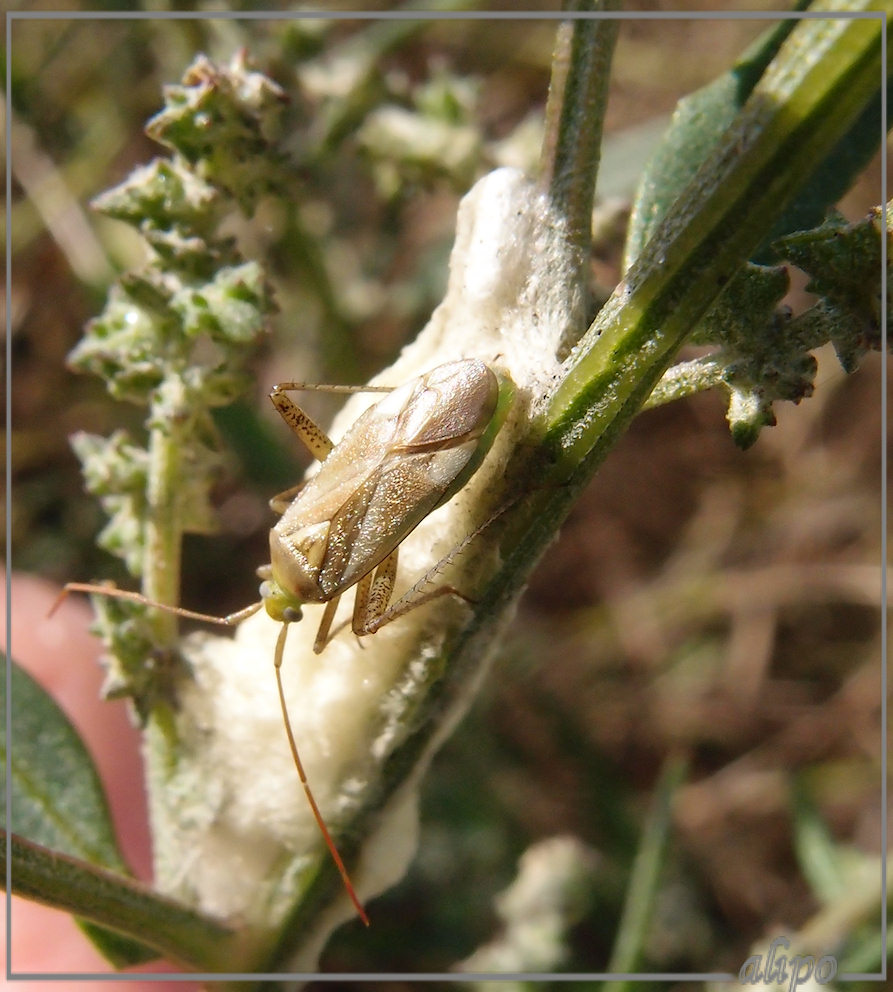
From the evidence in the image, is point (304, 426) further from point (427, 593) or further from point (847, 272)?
point (847, 272)

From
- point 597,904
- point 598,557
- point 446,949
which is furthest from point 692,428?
point 446,949

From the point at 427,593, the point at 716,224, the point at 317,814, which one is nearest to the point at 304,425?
the point at 427,593

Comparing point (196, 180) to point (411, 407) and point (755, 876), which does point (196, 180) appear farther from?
point (755, 876)

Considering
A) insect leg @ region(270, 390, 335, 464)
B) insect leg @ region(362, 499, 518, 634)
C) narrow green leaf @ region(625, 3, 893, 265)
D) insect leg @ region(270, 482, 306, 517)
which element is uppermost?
narrow green leaf @ region(625, 3, 893, 265)

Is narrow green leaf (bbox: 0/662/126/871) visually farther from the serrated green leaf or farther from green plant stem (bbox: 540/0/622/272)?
the serrated green leaf

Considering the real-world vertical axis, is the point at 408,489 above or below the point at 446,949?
above

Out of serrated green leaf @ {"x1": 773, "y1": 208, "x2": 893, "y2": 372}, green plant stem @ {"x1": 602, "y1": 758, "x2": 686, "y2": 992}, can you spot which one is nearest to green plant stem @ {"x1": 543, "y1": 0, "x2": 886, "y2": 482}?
serrated green leaf @ {"x1": 773, "y1": 208, "x2": 893, "y2": 372}

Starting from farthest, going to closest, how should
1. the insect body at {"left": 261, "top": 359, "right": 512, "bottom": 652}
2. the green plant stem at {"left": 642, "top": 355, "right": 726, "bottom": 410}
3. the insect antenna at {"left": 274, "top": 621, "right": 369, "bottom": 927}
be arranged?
1. the insect antenna at {"left": 274, "top": 621, "right": 369, "bottom": 927}
2. the insect body at {"left": 261, "top": 359, "right": 512, "bottom": 652}
3. the green plant stem at {"left": 642, "top": 355, "right": 726, "bottom": 410}
